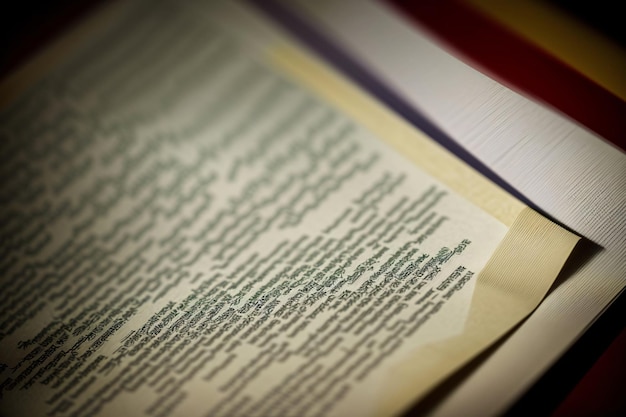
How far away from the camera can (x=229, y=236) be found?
387mm

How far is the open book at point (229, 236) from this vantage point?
331mm

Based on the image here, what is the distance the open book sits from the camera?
0.33 m

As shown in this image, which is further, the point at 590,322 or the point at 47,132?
the point at 47,132

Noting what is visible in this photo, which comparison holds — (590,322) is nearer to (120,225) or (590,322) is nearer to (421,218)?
(421,218)

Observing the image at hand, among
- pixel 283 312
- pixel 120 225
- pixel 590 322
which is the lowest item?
pixel 590 322

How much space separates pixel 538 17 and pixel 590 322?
0.21 m

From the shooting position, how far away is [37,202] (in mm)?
406

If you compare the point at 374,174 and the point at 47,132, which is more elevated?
the point at 47,132

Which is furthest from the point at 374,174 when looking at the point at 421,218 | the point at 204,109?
the point at 204,109

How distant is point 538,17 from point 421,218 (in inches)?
6.3

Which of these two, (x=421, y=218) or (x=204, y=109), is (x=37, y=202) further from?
(x=421, y=218)

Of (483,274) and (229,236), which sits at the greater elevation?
(229,236)

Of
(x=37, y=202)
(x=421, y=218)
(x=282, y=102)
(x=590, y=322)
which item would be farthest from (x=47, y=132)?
(x=590, y=322)

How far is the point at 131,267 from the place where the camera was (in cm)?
39
